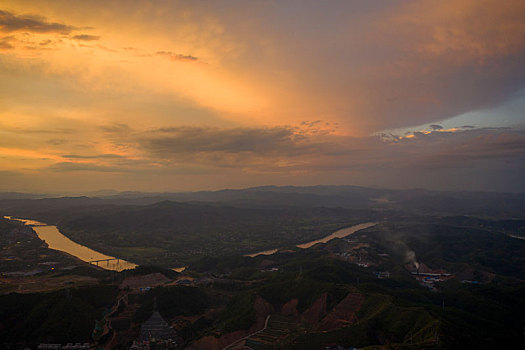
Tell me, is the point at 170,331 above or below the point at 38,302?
below

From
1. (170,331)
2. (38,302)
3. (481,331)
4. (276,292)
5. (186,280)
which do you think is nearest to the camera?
(481,331)

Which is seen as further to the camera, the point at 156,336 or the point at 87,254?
the point at 87,254

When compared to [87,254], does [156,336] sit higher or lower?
higher

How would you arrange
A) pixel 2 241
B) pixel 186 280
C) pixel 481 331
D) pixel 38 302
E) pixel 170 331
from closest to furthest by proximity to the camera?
1. pixel 481 331
2. pixel 170 331
3. pixel 38 302
4. pixel 186 280
5. pixel 2 241

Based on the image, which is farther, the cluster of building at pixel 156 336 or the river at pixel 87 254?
the river at pixel 87 254

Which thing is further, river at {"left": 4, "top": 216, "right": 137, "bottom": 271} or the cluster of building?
river at {"left": 4, "top": 216, "right": 137, "bottom": 271}

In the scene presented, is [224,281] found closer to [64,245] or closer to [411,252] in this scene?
[411,252]

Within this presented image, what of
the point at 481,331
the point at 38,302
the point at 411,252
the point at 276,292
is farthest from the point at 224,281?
the point at 411,252

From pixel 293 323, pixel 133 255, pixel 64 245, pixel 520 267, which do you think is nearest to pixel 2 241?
pixel 64 245

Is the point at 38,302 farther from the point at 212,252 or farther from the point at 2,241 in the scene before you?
the point at 2,241

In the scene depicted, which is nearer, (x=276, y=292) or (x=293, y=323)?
(x=293, y=323)
